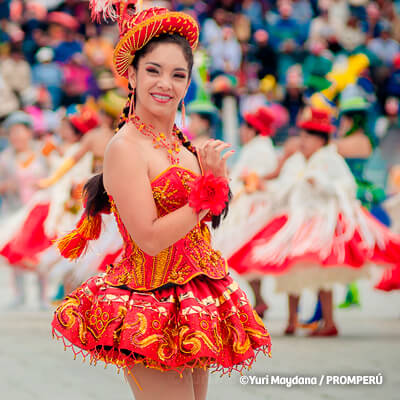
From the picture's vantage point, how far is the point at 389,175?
11789 millimetres

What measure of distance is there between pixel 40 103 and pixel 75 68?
1.27 meters

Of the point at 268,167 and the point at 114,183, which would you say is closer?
the point at 114,183

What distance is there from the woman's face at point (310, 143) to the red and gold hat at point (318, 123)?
0.20 ft

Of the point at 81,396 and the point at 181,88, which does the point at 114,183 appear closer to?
the point at 181,88

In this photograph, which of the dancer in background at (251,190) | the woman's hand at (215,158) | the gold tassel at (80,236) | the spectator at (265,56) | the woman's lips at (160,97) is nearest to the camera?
the woman's hand at (215,158)

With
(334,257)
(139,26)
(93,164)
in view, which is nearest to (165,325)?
(139,26)

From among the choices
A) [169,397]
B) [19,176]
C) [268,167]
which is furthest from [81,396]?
[19,176]

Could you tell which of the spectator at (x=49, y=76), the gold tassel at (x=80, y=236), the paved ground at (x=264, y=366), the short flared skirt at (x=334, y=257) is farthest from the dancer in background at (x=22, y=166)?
the gold tassel at (x=80, y=236)

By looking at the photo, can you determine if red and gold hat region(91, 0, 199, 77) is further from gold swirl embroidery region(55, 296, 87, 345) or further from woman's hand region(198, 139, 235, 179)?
gold swirl embroidery region(55, 296, 87, 345)

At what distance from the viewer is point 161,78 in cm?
257

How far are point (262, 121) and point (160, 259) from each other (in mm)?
5332

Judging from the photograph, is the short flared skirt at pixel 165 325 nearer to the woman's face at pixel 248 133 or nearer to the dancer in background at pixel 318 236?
the dancer in background at pixel 318 236

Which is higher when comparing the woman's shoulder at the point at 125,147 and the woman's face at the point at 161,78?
the woman's face at the point at 161,78

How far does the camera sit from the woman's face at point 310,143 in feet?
22.0
